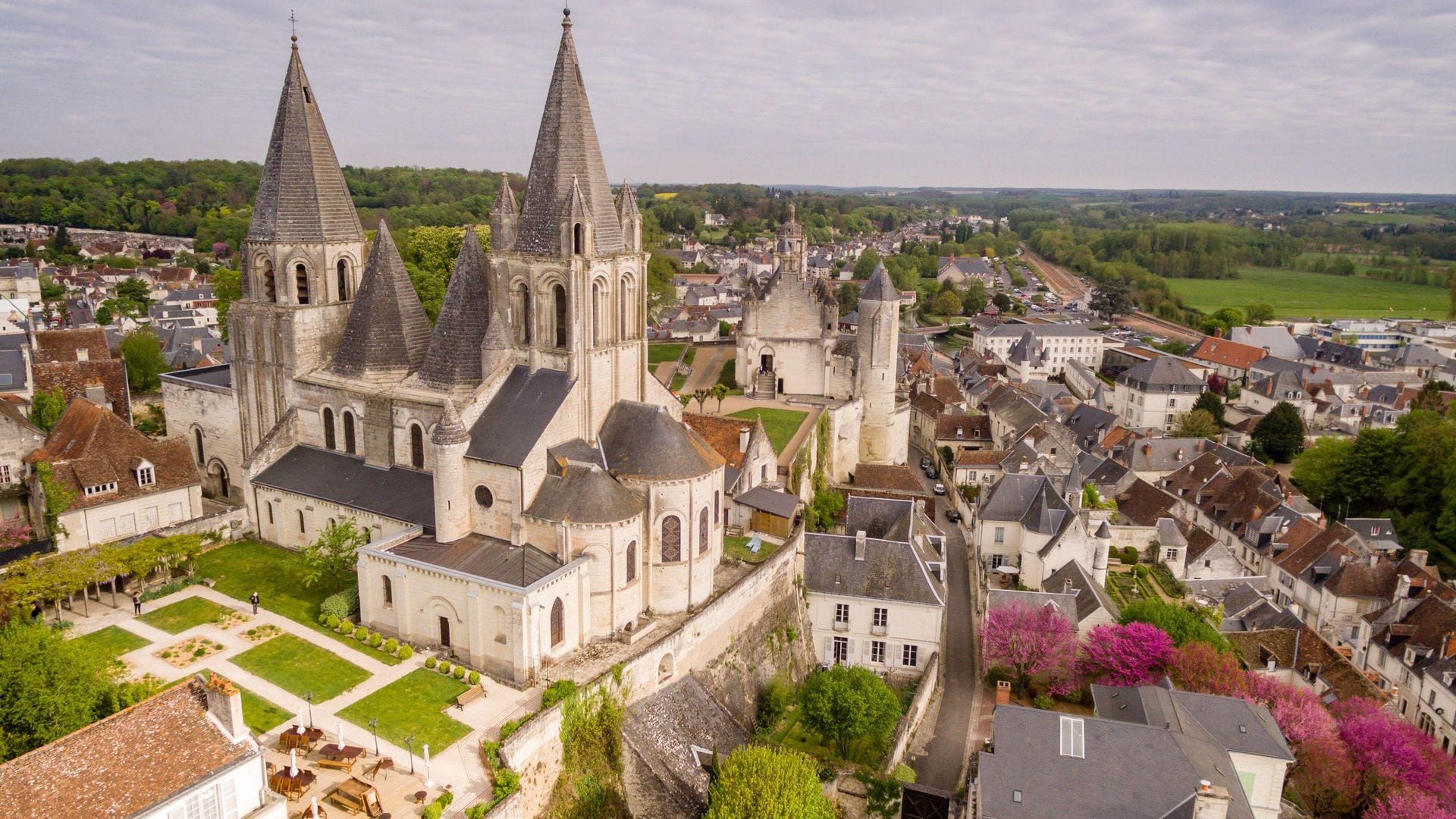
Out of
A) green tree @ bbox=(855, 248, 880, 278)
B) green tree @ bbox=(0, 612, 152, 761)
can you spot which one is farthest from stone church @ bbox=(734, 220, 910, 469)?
green tree @ bbox=(855, 248, 880, 278)

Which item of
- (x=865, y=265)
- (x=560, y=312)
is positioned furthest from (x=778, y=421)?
(x=865, y=265)

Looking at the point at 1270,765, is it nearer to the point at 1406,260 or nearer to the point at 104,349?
the point at 104,349

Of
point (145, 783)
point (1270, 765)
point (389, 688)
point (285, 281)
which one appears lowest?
point (1270, 765)

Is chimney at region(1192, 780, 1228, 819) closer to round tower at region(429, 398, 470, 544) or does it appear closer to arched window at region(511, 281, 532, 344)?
round tower at region(429, 398, 470, 544)

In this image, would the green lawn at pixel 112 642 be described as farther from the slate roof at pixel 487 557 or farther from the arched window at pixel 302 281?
the arched window at pixel 302 281

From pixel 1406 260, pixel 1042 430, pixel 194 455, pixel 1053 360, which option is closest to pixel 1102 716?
pixel 1042 430

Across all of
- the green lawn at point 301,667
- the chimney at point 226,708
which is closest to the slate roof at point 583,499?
the green lawn at point 301,667
